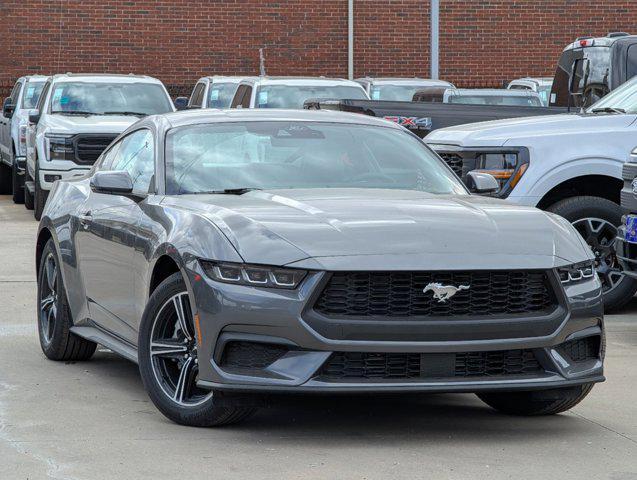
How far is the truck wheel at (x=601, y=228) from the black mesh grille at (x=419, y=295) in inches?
182

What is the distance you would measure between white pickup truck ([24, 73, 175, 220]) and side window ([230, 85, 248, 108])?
1567 mm

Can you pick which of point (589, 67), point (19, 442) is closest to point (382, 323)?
point (19, 442)

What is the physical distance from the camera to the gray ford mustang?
19.2ft

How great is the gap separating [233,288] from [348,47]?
26.7m

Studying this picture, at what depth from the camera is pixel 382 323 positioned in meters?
5.82

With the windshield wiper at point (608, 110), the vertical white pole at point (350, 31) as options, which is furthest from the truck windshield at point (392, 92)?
the windshield wiper at point (608, 110)

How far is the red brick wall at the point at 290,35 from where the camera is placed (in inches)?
1214

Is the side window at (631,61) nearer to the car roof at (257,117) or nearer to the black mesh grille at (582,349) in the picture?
the car roof at (257,117)

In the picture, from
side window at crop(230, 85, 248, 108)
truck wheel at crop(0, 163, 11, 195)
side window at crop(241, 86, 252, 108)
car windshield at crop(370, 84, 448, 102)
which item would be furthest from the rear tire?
truck wheel at crop(0, 163, 11, 195)

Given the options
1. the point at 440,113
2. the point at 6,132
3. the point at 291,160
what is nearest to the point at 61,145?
the point at 6,132

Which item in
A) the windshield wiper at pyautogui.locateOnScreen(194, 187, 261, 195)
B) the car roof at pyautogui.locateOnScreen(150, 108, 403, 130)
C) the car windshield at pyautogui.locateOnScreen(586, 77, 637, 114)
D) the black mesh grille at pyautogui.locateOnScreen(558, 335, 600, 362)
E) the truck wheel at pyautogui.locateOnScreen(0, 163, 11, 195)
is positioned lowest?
the truck wheel at pyautogui.locateOnScreen(0, 163, 11, 195)

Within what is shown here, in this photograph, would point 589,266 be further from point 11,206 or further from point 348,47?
point 348,47

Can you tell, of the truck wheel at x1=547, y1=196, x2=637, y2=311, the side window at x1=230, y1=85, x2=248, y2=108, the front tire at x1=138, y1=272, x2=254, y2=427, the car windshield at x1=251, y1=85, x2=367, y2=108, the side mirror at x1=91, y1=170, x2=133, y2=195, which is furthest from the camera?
the side window at x1=230, y1=85, x2=248, y2=108

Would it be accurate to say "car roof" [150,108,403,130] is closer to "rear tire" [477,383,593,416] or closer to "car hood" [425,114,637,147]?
"rear tire" [477,383,593,416]
